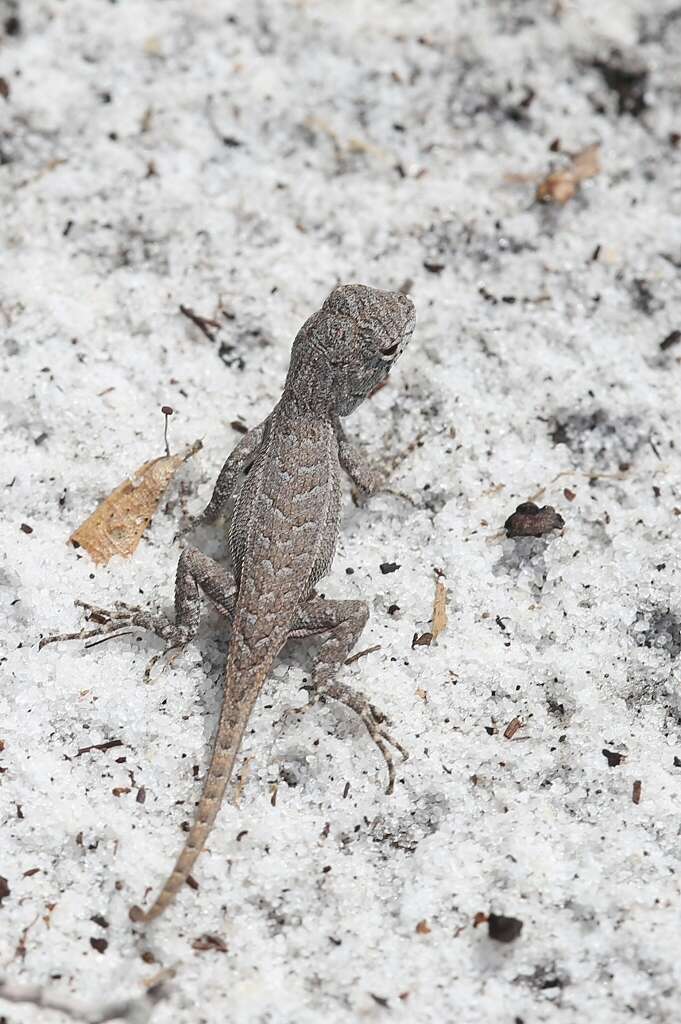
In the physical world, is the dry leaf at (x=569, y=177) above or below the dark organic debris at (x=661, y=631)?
above

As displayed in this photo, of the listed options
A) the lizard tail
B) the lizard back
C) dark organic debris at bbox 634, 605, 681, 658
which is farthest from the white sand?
the lizard back

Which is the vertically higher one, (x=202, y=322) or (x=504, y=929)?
(x=202, y=322)

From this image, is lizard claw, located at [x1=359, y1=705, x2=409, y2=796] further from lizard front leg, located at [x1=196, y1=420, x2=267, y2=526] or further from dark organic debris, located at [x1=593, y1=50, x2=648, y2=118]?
dark organic debris, located at [x1=593, y1=50, x2=648, y2=118]

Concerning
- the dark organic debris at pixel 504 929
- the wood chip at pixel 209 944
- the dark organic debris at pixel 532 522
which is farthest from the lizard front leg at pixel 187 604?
the dark organic debris at pixel 504 929

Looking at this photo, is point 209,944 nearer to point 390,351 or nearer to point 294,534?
point 294,534

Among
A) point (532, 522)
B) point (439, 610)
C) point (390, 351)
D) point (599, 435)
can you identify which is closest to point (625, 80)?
point (599, 435)

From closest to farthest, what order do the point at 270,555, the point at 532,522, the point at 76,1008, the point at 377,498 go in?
1. the point at 76,1008
2. the point at 270,555
3. the point at 532,522
4. the point at 377,498

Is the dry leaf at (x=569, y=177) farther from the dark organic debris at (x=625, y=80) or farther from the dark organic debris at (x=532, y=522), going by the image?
the dark organic debris at (x=532, y=522)
